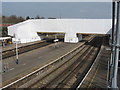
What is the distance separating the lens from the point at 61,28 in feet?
145

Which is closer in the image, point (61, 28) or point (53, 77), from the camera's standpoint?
point (53, 77)

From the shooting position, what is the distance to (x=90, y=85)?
46.3ft

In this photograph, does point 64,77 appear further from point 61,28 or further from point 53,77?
point 61,28

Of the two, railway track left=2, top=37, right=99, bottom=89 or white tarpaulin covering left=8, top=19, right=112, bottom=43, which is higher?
white tarpaulin covering left=8, top=19, right=112, bottom=43

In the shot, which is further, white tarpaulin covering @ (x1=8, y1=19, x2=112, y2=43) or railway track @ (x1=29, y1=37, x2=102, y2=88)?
white tarpaulin covering @ (x1=8, y1=19, x2=112, y2=43)

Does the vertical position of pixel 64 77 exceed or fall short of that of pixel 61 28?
it falls short

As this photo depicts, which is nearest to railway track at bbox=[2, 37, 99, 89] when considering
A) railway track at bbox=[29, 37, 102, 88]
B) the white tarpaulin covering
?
railway track at bbox=[29, 37, 102, 88]

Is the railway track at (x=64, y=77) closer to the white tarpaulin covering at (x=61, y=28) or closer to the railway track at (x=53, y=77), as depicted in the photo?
the railway track at (x=53, y=77)

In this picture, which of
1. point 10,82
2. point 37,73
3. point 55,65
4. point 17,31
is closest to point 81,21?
point 17,31

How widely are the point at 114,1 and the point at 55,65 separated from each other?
18716mm

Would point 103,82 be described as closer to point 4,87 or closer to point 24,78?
point 24,78

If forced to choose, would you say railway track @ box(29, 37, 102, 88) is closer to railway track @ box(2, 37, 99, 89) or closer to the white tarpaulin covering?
railway track @ box(2, 37, 99, 89)

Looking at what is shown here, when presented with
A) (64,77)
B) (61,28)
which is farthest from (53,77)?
(61,28)

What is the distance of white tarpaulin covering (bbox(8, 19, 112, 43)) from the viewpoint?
39.3 meters
